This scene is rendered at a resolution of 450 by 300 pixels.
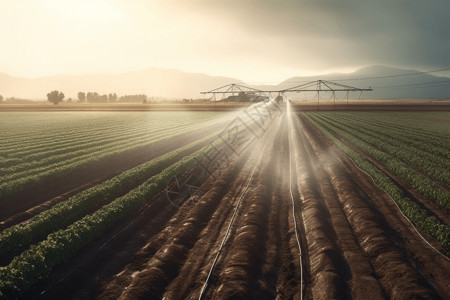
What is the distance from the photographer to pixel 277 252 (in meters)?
10.3

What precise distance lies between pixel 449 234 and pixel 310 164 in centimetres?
1245

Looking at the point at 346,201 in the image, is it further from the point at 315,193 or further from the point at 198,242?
the point at 198,242

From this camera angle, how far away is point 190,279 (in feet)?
28.9

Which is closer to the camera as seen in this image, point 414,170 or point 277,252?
point 277,252

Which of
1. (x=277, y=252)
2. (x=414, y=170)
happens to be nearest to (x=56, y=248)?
(x=277, y=252)

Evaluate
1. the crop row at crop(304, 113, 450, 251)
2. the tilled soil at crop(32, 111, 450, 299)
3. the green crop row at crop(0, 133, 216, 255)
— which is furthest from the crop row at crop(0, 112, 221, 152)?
the crop row at crop(304, 113, 450, 251)

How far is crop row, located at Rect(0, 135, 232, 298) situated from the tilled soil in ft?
3.48

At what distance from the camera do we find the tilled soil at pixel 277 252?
Answer: 324 inches

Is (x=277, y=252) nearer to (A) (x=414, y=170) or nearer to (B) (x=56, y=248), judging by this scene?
(B) (x=56, y=248)

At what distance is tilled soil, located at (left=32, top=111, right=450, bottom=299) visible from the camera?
8.23 meters

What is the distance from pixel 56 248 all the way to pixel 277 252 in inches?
317

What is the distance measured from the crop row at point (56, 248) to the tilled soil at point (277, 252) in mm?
1061

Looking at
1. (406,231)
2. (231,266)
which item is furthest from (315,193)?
(231,266)

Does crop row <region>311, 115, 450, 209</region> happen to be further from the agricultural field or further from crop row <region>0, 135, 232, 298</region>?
crop row <region>0, 135, 232, 298</region>
